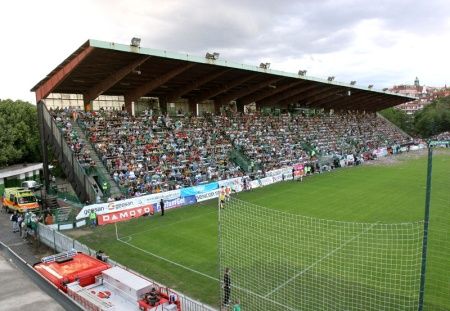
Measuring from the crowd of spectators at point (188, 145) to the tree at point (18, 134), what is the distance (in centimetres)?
1512

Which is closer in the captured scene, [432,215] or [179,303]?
[179,303]

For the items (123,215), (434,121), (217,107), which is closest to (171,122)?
(217,107)

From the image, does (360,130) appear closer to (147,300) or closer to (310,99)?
(310,99)

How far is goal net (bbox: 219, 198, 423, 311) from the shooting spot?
12797 mm

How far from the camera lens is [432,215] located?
2177cm

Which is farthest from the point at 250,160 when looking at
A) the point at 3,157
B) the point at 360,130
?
the point at 360,130

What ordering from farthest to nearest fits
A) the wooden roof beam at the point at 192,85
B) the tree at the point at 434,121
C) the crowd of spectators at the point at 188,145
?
the tree at the point at 434,121 → the wooden roof beam at the point at 192,85 → the crowd of spectators at the point at 188,145

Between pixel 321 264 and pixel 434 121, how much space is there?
75384 millimetres

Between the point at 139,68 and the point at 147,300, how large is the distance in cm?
2479

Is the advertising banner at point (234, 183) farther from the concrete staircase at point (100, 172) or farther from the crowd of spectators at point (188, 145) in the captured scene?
the concrete staircase at point (100, 172)

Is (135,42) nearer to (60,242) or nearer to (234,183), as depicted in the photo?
(234,183)

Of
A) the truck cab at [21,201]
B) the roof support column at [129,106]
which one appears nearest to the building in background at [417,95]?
the roof support column at [129,106]

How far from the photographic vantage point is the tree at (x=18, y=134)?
4319 centimetres

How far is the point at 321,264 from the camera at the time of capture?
50.9 ft
